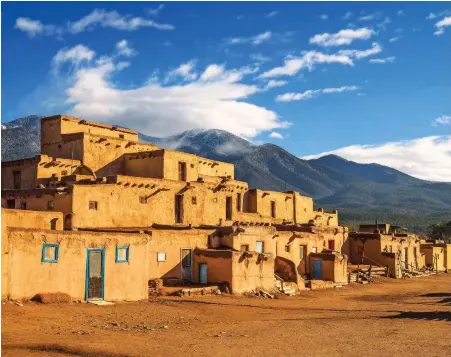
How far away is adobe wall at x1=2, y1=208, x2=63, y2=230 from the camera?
23469 mm

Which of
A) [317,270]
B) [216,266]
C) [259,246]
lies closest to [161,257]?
[216,266]

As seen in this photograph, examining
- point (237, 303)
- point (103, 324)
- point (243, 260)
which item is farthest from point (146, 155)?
point (103, 324)

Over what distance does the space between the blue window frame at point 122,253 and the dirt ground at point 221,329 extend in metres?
1.69

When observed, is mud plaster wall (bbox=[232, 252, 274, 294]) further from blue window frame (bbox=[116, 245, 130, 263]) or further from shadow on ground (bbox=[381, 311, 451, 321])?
shadow on ground (bbox=[381, 311, 451, 321])

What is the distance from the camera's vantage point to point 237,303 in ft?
79.5

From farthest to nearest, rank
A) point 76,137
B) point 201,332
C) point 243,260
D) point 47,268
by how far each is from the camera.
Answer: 1. point 76,137
2. point 243,260
3. point 47,268
4. point 201,332

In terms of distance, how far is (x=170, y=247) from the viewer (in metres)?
26.8

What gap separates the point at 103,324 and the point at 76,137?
78.4 feet

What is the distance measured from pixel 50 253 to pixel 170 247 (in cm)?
822

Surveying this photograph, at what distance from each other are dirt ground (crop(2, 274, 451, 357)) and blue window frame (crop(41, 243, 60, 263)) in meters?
1.62

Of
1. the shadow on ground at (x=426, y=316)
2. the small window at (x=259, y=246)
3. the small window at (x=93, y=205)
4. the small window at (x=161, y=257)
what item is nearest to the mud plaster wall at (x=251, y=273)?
the small window at (x=259, y=246)

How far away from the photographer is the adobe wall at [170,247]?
2598 cm

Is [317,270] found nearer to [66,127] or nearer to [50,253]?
[66,127]

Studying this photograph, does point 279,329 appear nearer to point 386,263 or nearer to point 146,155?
point 146,155
